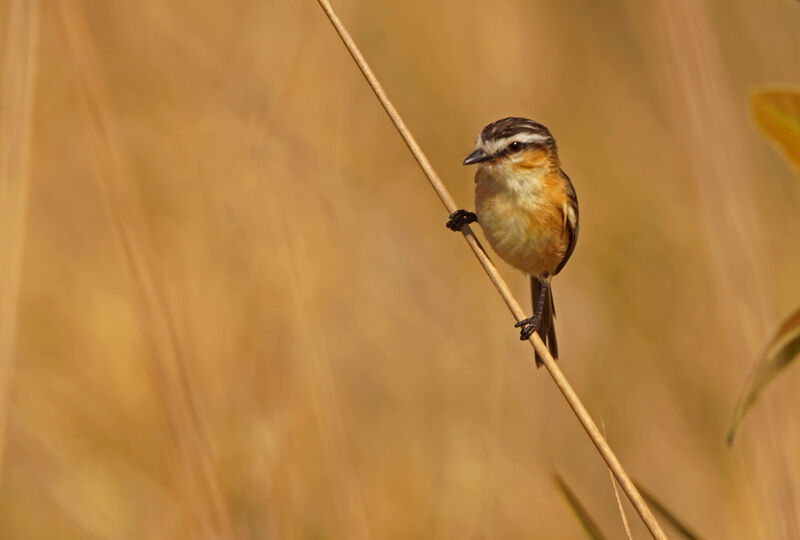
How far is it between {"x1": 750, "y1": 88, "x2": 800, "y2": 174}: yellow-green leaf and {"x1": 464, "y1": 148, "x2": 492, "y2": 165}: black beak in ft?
5.30

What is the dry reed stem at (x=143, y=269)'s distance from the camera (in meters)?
2.46

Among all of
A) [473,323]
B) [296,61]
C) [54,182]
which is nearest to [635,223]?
[473,323]

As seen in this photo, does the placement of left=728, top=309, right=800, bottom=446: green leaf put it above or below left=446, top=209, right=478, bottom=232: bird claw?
above

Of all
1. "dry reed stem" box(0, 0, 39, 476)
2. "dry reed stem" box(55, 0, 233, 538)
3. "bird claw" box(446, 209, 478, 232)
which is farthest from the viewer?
"bird claw" box(446, 209, 478, 232)

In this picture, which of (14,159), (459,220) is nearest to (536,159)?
(459,220)

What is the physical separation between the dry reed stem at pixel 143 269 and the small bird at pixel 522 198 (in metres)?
0.86

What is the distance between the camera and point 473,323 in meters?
5.07

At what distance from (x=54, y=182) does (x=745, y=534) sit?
4279 millimetres

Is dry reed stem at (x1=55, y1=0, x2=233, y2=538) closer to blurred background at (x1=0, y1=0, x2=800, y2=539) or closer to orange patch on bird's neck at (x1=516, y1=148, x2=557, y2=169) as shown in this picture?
blurred background at (x1=0, y1=0, x2=800, y2=539)

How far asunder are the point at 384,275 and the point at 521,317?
2976mm

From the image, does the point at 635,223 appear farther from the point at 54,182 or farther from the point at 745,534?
the point at 54,182

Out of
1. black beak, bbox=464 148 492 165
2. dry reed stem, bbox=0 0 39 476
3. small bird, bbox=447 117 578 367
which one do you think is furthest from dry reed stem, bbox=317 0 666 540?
dry reed stem, bbox=0 0 39 476

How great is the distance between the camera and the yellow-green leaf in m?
1.22

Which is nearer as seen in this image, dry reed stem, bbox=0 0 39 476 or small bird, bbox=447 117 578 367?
dry reed stem, bbox=0 0 39 476
